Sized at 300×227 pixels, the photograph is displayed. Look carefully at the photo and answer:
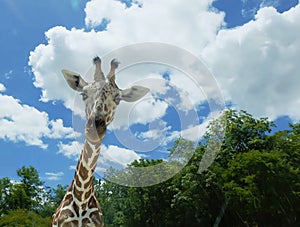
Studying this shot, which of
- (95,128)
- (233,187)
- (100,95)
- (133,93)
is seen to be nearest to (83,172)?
(95,128)

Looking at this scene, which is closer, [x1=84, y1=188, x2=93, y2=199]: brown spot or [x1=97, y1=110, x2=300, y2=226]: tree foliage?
[x1=84, y1=188, x2=93, y2=199]: brown spot

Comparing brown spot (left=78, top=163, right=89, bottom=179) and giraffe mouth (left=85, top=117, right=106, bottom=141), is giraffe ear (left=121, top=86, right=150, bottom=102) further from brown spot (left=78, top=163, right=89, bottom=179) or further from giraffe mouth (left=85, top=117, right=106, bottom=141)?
brown spot (left=78, top=163, right=89, bottom=179)

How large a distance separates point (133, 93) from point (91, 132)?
1.21m

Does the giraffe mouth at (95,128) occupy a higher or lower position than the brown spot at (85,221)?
higher

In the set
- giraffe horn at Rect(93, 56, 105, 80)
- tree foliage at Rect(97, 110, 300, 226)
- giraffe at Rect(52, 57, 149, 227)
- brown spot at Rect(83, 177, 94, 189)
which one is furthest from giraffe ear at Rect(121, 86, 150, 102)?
tree foliage at Rect(97, 110, 300, 226)

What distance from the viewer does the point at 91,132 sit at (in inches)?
206

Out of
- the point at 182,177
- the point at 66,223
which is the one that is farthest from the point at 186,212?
the point at 66,223

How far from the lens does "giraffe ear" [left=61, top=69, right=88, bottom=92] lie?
20.2 feet

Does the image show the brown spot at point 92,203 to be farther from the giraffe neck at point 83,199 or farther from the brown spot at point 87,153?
the brown spot at point 87,153

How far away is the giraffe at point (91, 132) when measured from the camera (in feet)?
17.3

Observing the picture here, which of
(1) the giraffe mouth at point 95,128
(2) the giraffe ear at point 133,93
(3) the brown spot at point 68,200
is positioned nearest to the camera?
(1) the giraffe mouth at point 95,128

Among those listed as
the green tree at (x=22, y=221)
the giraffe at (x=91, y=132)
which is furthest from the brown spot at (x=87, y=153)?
the green tree at (x=22, y=221)

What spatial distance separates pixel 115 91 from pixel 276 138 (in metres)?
29.8

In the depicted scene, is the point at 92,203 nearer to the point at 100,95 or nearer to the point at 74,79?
the point at 100,95
